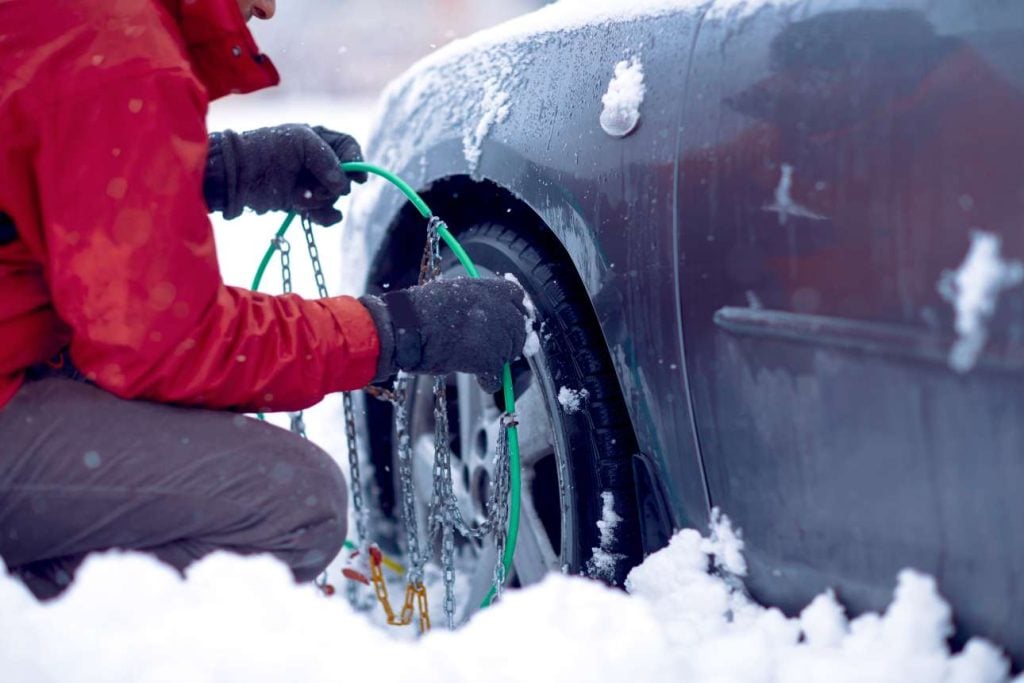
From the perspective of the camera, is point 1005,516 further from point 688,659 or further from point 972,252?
point 688,659

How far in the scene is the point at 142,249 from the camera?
4.22ft

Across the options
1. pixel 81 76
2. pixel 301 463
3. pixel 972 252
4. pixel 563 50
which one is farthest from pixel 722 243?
pixel 81 76

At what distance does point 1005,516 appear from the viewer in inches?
40.0

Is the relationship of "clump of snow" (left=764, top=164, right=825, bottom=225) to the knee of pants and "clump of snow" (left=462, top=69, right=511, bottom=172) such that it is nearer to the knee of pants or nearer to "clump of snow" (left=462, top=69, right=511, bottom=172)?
"clump of snow" (left=462, top=69, right=511, bottom=172)

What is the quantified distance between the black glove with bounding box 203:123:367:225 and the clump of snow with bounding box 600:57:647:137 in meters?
0.65

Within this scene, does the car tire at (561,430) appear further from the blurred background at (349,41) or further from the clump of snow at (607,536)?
the blurred background at (349,41)

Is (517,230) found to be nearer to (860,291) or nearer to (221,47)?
(221,47)

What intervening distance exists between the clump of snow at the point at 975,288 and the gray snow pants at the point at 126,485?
3.40 ft

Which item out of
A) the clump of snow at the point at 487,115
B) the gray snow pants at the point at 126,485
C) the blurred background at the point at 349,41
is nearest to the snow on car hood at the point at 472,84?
the clump of snow at the point at 487,115

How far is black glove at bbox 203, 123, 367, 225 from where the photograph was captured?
6.07ft

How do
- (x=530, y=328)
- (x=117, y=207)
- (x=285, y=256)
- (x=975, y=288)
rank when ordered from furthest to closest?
(x=285, y=256), (x=530, y=328), (x=117, y=207), (x=975, y=288)

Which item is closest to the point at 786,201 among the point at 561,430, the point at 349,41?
the point at 561,430

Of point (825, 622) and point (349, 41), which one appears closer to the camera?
point (825, 622)

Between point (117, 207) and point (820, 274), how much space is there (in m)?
0.95
